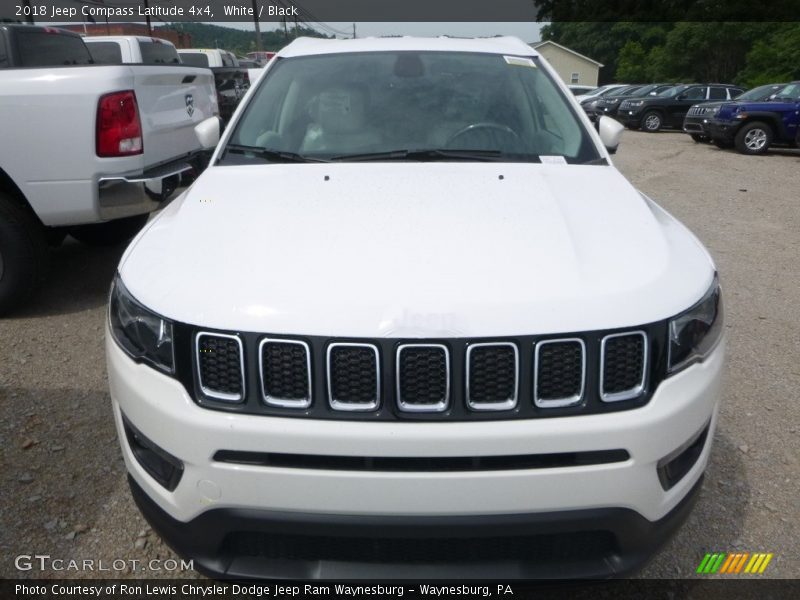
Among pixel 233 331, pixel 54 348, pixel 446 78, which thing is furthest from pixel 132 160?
pixel 233 331

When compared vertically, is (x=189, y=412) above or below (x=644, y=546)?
above

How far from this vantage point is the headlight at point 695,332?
1.76m

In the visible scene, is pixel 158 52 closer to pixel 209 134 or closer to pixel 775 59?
pixel 209 134

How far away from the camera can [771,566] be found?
7.52ft

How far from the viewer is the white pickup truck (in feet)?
13.2

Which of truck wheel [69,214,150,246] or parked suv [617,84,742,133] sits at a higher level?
truck wheel [69,214,150,246]

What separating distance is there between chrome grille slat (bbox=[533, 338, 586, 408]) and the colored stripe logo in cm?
111

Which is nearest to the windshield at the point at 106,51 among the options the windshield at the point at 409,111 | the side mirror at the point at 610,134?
the windshield at the point at 409,111

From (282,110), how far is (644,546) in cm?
228

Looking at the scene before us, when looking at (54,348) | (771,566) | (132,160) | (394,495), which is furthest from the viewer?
(132,160)

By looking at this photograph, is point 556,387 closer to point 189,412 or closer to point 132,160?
point 189,412

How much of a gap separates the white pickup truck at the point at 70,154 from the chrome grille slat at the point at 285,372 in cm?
286

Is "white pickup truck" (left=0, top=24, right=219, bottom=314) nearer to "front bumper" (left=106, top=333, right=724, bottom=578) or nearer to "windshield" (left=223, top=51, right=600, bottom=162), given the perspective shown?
"windshield" (left=223, top=51, right=600, bottom=162)

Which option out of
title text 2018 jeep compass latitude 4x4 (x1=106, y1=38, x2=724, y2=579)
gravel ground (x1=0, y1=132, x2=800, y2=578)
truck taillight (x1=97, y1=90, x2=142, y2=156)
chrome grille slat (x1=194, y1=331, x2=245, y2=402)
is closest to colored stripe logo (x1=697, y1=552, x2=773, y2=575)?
gravel ground (x1=0, y1=132, x2=800, y2=578)
